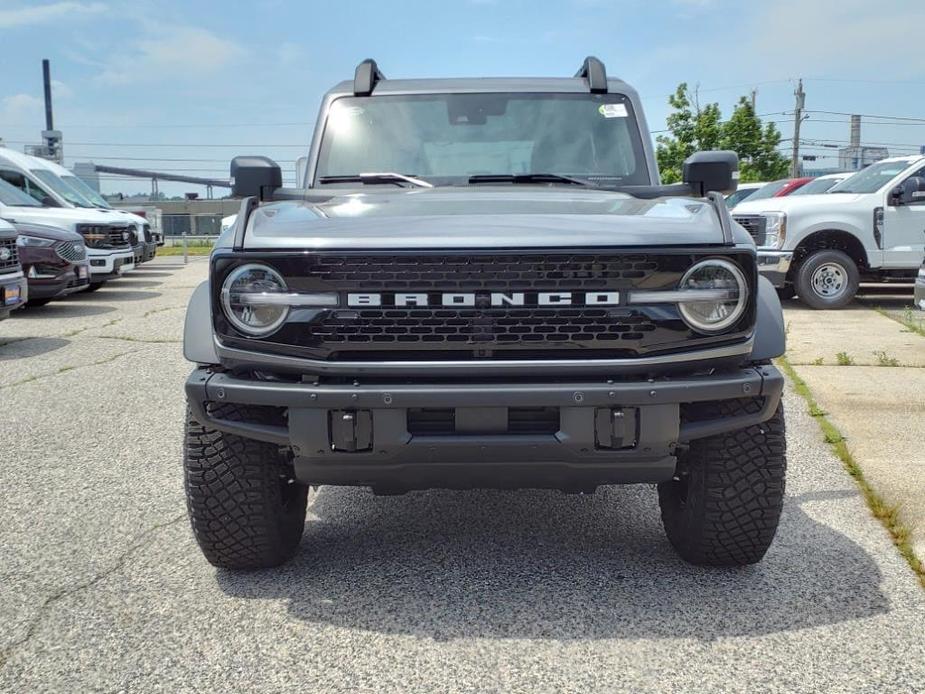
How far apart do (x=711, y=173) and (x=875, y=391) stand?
3.45 metres

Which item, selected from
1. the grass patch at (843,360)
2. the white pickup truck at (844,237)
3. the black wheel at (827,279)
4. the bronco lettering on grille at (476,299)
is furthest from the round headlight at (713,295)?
the black wheel at (827,279)

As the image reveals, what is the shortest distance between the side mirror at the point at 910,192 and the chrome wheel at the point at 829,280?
101cm

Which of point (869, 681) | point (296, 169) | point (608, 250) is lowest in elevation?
point (869, 681)

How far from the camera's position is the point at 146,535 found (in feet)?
12.3

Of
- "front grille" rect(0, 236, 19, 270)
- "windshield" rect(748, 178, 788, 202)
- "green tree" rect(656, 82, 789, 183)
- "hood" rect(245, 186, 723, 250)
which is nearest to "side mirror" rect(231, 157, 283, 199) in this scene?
"hood" rect(245, 186, 723, 250)

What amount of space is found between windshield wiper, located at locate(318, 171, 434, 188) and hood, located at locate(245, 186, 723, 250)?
24.4 inches

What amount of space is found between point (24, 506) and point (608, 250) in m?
2.92

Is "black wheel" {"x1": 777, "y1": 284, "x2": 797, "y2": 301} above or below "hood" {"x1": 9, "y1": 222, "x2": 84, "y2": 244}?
below

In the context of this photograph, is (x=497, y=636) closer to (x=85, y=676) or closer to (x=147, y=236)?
(x=85, y=676)

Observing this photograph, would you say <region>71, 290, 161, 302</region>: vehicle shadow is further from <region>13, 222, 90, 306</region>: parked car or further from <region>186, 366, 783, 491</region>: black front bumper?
<region>186, 366, 783, 491</region>: black front bumper

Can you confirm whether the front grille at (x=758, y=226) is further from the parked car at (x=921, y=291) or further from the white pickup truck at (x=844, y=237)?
the parked car at (x=921, y=291)

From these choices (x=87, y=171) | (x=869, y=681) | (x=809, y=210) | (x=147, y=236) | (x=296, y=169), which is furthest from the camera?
(x=87, y=171)

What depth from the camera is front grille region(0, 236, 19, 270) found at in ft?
28.5

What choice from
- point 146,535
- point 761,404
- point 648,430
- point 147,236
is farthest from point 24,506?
point 147,236
